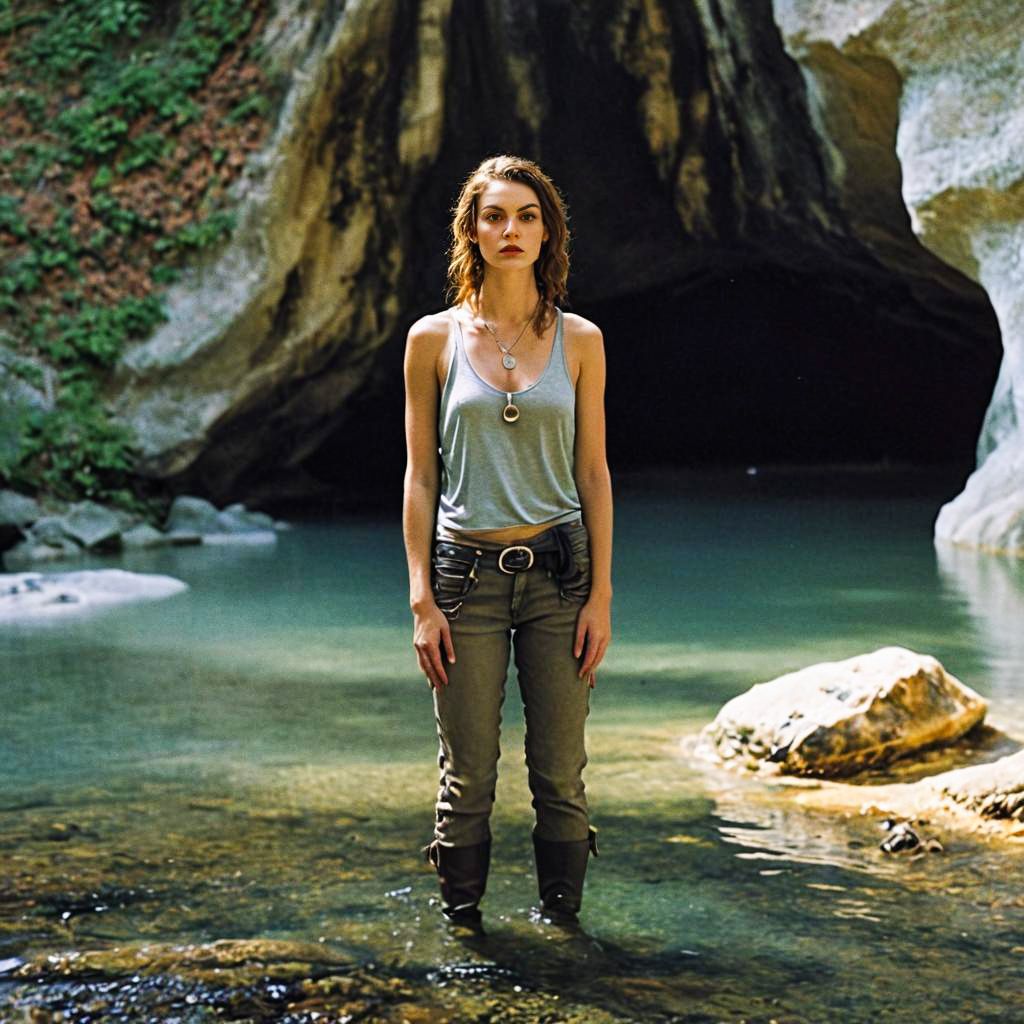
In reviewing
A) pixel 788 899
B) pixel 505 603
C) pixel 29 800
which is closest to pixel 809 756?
pixel 788 899

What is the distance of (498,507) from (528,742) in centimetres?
55

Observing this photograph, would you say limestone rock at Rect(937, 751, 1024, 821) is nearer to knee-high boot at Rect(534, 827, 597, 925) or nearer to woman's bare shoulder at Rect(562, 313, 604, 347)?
knee-high boot at Rect(534, 827, 597, 925)

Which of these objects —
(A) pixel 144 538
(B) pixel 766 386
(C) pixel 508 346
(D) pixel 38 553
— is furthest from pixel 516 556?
(B) pixel 766 386

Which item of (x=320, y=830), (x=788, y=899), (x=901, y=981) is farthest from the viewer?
(x=320, y=830)

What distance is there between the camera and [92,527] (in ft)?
45.3

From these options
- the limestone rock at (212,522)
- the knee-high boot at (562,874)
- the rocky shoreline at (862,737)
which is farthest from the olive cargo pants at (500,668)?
the limestone rock at (212,522)

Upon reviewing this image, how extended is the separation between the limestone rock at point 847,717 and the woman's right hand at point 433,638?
218 centimetres

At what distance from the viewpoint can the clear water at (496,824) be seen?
3.31 metres

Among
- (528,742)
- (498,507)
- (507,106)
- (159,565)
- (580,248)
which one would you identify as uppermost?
(507,106)

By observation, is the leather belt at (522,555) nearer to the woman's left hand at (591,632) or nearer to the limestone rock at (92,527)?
the woman's left hand at (591,632)

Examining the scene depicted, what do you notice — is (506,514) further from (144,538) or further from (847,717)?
(144,538)

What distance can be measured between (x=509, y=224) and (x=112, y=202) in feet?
41.3

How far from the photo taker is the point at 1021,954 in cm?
336

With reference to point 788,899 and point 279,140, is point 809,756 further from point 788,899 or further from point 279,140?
point 279,140
